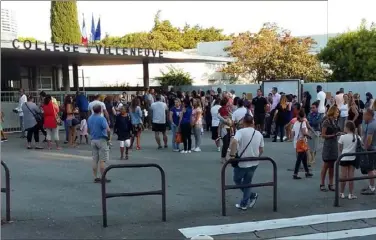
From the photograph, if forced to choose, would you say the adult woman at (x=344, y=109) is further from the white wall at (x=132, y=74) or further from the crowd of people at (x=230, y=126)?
the white wall at (x=132, y=74)

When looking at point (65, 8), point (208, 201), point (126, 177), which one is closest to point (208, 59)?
point (65, 8)

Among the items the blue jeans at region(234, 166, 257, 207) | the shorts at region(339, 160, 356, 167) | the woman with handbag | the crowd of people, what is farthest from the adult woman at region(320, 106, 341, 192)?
the blue jeans at region(234, 166, 257, 207)

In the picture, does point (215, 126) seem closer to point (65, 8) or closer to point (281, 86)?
point (281, 86)

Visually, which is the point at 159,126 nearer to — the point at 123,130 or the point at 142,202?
the point at 123,130

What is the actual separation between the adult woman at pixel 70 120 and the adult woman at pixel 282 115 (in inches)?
271

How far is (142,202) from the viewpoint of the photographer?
8734mm

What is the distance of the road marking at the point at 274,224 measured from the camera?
710cm

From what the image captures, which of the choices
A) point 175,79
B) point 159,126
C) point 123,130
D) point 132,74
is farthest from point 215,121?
point 132,74

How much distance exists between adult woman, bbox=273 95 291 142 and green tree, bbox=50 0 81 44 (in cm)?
2011

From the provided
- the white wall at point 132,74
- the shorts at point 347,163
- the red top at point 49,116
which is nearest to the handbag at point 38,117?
the red top at point 49,116

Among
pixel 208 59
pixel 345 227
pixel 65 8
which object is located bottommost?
pixel 345 227

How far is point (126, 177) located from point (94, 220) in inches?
133

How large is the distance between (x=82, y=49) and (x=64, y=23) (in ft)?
37.3

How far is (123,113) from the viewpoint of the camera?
13.4 meters
